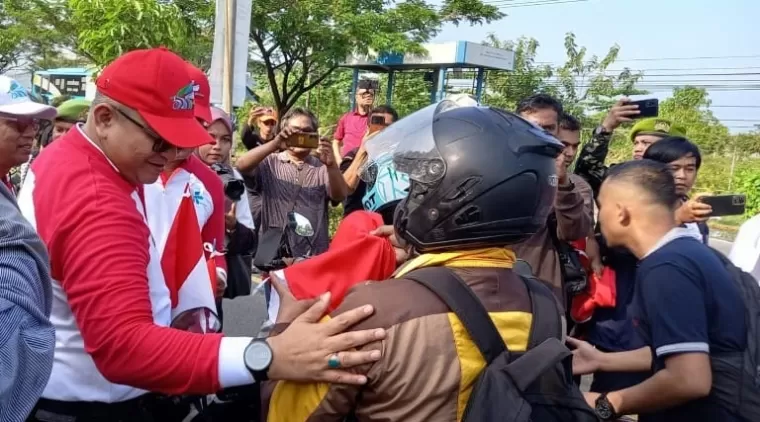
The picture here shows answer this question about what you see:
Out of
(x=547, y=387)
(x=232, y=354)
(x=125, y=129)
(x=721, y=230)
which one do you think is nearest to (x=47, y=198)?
(x=125, y=129)

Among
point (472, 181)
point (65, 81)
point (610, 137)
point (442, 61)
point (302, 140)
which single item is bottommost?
point (302, 140)

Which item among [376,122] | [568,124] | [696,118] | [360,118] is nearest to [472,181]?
[568,124]

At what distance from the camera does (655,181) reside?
8.08 ft

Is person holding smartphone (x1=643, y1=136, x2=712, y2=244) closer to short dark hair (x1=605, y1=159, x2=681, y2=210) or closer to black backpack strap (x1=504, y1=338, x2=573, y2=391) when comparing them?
→ short dark hair (x1=605, y1=159, x2=681, y2=210)

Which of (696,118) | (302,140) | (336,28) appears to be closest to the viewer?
(302,140)

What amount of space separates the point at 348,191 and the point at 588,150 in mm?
1772

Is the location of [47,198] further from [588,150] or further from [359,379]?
[588,150]

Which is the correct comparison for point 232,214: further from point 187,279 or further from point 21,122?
point 187,279

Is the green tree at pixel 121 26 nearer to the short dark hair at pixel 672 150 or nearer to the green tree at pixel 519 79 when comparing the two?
the short dark hair at pixel 672 150

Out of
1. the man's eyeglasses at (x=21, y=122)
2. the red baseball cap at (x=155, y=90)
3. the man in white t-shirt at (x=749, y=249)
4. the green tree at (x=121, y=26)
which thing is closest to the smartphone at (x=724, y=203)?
the man in white t-shirt at (x=749, y=249)

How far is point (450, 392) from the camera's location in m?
1.44

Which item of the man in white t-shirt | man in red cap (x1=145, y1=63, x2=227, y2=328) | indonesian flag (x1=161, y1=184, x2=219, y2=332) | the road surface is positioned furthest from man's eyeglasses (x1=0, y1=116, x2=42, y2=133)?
the road surface

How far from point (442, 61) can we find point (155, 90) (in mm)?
15261

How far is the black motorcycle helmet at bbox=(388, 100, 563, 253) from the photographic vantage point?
62.1 inches
